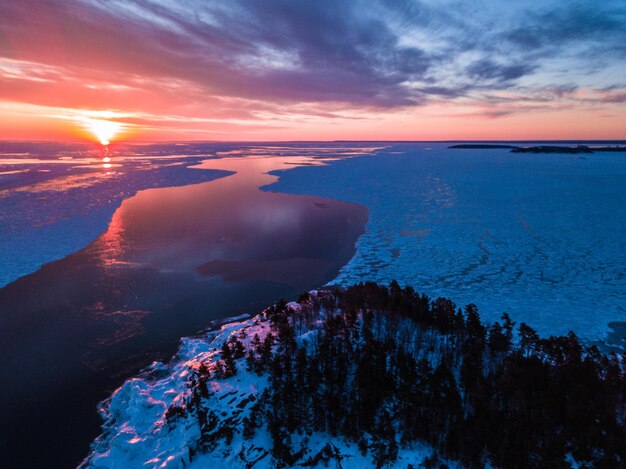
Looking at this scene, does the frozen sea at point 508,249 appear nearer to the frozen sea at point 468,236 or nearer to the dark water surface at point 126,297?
the frozen sea at point 468,236

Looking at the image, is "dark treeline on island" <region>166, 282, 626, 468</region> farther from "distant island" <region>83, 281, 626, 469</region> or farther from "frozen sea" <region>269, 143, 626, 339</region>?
"frozen sea" <region>269, 143, 626, 339</region>

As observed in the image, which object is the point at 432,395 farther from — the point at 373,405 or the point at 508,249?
the point at 508,249

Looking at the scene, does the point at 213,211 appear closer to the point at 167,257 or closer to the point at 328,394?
the point at 167,257

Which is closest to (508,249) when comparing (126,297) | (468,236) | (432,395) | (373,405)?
(468,236)

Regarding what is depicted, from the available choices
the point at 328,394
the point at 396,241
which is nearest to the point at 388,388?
the point at 328,394

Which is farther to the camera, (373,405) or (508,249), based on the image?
(508,249)

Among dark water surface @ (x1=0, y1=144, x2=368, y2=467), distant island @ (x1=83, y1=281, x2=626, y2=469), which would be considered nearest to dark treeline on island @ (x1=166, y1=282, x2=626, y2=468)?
distant island @ (x1=83, y1=281, x2=626, y2=469)
